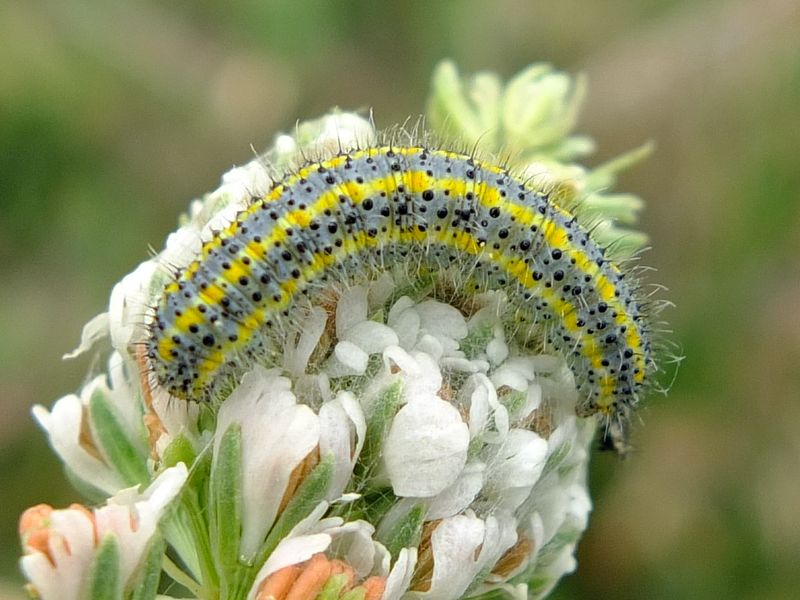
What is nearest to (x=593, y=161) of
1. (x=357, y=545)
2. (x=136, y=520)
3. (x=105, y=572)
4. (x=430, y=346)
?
(x=430, y=346)

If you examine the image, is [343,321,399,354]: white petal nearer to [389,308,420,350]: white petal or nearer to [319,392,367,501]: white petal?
[389,308,420,350]: white petal

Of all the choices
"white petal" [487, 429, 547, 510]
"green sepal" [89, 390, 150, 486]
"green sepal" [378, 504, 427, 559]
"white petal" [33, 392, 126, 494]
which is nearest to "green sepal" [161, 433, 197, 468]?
"green sepal" [89, 390, 150, 486]

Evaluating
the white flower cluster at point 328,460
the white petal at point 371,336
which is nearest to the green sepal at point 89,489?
the white flower cluster at point 328,460

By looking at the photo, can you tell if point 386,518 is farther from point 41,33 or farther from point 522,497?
point 41,33

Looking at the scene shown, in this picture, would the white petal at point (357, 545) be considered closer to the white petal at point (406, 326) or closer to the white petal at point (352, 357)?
the white petal at point (352, 357)

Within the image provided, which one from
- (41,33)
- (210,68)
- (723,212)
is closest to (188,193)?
(210,68)

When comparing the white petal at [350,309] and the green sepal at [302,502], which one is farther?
the white petal at [350,309]

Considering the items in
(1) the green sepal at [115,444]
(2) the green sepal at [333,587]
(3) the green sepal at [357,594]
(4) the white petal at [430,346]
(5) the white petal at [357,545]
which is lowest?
(3) the green sepal at [357,594]
